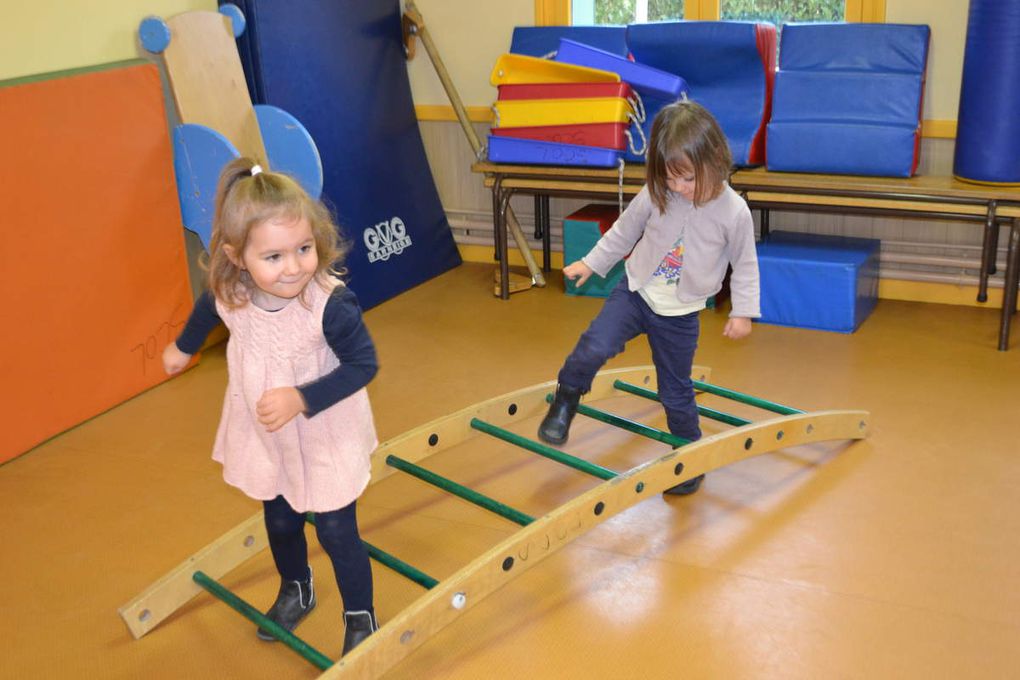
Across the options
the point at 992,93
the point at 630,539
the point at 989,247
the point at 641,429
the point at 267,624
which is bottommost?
the point at 630,539

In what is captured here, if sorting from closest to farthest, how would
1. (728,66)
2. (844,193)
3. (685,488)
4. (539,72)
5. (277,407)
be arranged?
(277,407) < (685,488) < (844,193) < (728,66) < (539,72)

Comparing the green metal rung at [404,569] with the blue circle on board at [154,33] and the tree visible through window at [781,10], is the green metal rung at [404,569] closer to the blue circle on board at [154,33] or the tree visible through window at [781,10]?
the blue circle on board at [154,33]

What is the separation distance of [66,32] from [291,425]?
255 cm

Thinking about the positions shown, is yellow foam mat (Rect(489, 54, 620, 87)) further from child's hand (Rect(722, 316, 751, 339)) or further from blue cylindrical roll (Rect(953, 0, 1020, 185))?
child's hand (Rect(722, 316, 751, 339))

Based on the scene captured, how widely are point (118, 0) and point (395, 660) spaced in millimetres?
3104

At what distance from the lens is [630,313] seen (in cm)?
316

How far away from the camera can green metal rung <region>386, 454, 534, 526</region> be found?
9.23ft

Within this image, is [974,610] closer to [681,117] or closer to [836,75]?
[681,117]

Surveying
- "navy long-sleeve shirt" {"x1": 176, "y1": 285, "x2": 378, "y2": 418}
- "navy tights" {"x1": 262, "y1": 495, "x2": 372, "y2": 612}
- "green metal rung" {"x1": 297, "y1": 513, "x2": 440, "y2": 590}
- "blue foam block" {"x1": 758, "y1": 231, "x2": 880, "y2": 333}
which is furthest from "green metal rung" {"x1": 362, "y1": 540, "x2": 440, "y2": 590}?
"blue foam block" {"x1": 758, "y1": 231, "x2": 880, "y2": 333}

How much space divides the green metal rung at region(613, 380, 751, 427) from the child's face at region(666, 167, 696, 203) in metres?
0.71

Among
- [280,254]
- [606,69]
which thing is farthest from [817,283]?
[280,254]

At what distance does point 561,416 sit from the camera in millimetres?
3258

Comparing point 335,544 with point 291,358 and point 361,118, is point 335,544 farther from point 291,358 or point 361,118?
point 361,118

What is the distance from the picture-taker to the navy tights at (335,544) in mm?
2355
